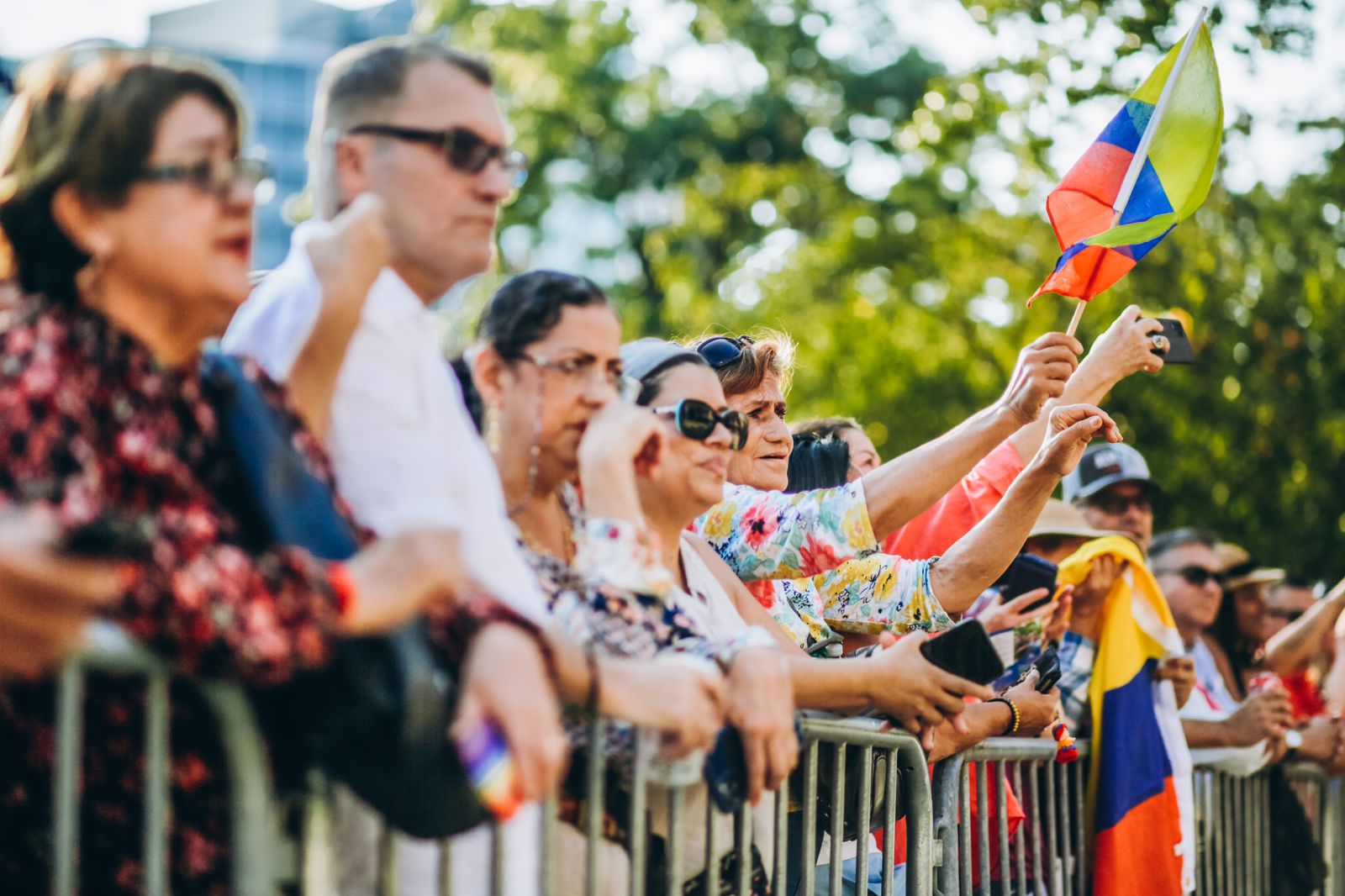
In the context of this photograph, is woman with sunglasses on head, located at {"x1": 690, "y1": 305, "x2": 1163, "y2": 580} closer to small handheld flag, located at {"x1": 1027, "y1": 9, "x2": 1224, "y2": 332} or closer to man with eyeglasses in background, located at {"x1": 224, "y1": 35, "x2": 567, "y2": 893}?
small handheld flag, located at {"x1": 1027, "y1": 9, "x2": 1224, "y2": 332}

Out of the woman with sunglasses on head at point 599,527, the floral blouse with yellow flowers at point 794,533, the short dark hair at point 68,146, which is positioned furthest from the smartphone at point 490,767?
the floral blouse with yellow flowers at point 794,533

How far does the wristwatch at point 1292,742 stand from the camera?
23.6ft

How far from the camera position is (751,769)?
2986 millimetres

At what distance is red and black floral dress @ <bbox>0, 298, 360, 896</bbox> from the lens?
2.03 m

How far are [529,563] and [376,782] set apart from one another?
913 millimetres

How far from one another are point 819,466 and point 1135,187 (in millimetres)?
1503

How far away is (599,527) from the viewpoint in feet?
9.82

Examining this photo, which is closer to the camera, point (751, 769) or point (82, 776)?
point (82, 776)

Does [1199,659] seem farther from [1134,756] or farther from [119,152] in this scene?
[119,152]

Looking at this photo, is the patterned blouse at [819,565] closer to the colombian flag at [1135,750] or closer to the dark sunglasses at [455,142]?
the colombian flag at [1135,750]

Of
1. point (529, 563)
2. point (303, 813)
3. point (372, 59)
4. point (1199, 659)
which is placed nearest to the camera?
point (303, 813)

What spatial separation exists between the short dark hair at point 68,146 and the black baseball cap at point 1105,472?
17.5 feet

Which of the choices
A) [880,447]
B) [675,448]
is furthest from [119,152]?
[880,447]

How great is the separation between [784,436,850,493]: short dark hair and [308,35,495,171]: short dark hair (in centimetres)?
280
